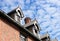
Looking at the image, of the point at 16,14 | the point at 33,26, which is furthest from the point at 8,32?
the point at 33,26

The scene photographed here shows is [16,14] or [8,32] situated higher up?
[8,32]

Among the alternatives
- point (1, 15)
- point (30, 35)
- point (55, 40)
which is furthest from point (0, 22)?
point (55, 40)

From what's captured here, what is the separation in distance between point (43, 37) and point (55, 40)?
4982mm

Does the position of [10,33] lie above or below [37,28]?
above

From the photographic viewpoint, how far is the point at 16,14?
23.6 m

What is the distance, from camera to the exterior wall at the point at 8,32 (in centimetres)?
1955

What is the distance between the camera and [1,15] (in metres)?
20.0

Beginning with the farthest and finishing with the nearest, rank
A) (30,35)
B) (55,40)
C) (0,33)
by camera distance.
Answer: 1. (55,40)
2. (30,35)
3. (0,33)

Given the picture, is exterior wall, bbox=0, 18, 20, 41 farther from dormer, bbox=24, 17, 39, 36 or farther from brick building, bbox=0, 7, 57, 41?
dormer, bbox=24, 17, 39, 36

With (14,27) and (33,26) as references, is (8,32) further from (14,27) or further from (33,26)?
(33,26)

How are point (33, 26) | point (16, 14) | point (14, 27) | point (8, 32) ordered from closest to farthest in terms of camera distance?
point (8, 32) < point (14, 27) < point (16, 14) < point (33, 26)

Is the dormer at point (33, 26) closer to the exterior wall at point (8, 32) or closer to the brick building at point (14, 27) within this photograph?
the brick building at point (14, 27)

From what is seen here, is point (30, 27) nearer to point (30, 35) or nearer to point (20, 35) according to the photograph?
point (30, 35)

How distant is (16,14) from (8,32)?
12.8ft
